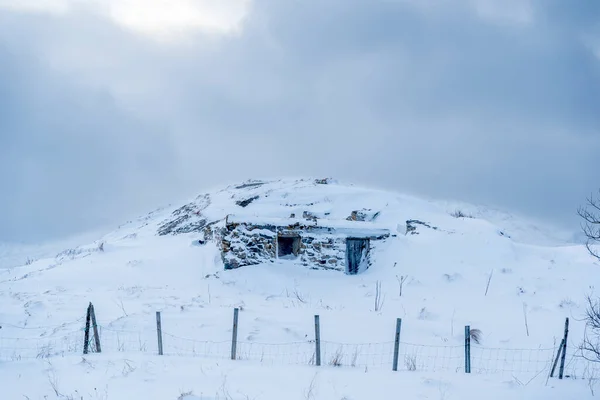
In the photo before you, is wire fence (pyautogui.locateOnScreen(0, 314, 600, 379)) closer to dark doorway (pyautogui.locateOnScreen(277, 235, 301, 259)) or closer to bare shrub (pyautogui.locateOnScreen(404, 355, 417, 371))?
bare shrub (pyautogui.locateOnScreen(404, 355, 417, 371))

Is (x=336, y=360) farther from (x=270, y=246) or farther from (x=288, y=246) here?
(x=288, y=246)

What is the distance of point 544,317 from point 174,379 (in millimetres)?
8892

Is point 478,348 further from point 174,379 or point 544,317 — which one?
point 174,379

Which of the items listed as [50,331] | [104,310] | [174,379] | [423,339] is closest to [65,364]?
[174,379]

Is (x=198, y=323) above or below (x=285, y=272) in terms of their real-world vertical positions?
below

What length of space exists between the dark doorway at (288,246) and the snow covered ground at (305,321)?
474mm

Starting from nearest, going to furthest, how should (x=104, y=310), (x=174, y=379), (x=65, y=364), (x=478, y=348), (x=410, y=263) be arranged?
(x=174, y=379) → (x=65, y=364) → (x=478, y=348) → (x=104, y=310) → (x=410, y=263)

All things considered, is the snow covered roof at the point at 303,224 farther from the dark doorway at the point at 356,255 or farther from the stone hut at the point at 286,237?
the dark doorway at the point at 356,255

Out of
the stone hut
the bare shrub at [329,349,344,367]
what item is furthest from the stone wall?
the bare shrub at [329,349,344,367]

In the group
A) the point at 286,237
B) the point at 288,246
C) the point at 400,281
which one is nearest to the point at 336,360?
the point at 400,281

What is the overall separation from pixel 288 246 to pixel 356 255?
2263mm

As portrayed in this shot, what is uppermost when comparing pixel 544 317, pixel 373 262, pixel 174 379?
pixel 373 262

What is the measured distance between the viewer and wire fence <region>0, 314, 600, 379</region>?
25.7 feet

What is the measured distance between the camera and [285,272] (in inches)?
570
